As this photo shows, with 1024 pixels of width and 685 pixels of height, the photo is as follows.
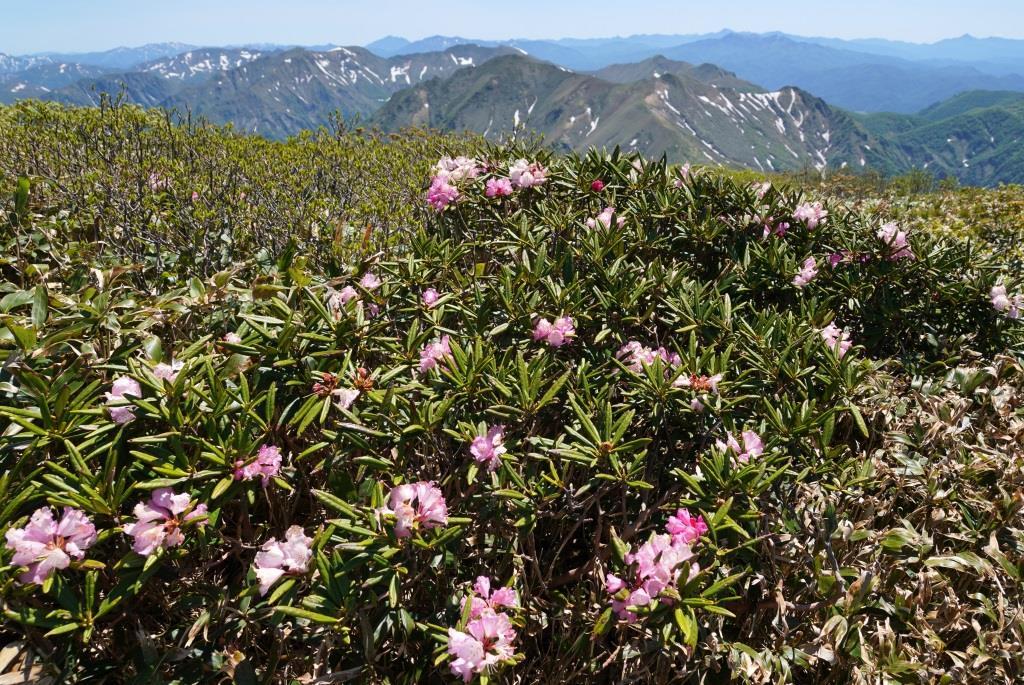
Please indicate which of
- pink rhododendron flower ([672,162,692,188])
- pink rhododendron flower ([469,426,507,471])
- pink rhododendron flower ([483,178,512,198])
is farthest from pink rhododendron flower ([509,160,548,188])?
pink rhododendron flower ([469,426,507,471])

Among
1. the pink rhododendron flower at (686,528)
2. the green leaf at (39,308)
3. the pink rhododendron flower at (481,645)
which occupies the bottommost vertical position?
the pink rhododendron flower at (481,645)

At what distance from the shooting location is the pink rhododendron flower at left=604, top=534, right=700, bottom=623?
1.72 m

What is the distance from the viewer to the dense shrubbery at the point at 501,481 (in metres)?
1.73

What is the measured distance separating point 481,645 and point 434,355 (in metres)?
1.01

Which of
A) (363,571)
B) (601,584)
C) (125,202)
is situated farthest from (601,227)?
(125,202)

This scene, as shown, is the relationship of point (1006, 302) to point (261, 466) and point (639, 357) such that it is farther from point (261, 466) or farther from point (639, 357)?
point (261, 466)

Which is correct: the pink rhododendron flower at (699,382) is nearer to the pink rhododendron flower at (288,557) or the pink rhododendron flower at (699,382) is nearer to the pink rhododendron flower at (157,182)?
the pink rhododendron flower at (288,557)

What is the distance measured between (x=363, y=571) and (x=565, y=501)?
0.77 m

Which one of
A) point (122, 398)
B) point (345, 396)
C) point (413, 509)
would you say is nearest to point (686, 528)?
point (413, 509)

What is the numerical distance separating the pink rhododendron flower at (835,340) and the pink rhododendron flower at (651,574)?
123 centimetres

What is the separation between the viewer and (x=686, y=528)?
1.84 meters

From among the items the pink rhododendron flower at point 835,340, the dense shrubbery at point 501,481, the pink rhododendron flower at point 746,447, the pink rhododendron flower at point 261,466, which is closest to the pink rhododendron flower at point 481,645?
the dense shrubbery at point 501,481

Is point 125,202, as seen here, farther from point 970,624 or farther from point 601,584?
point 970,624

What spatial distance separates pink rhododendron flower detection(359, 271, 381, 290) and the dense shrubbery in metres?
0.02
